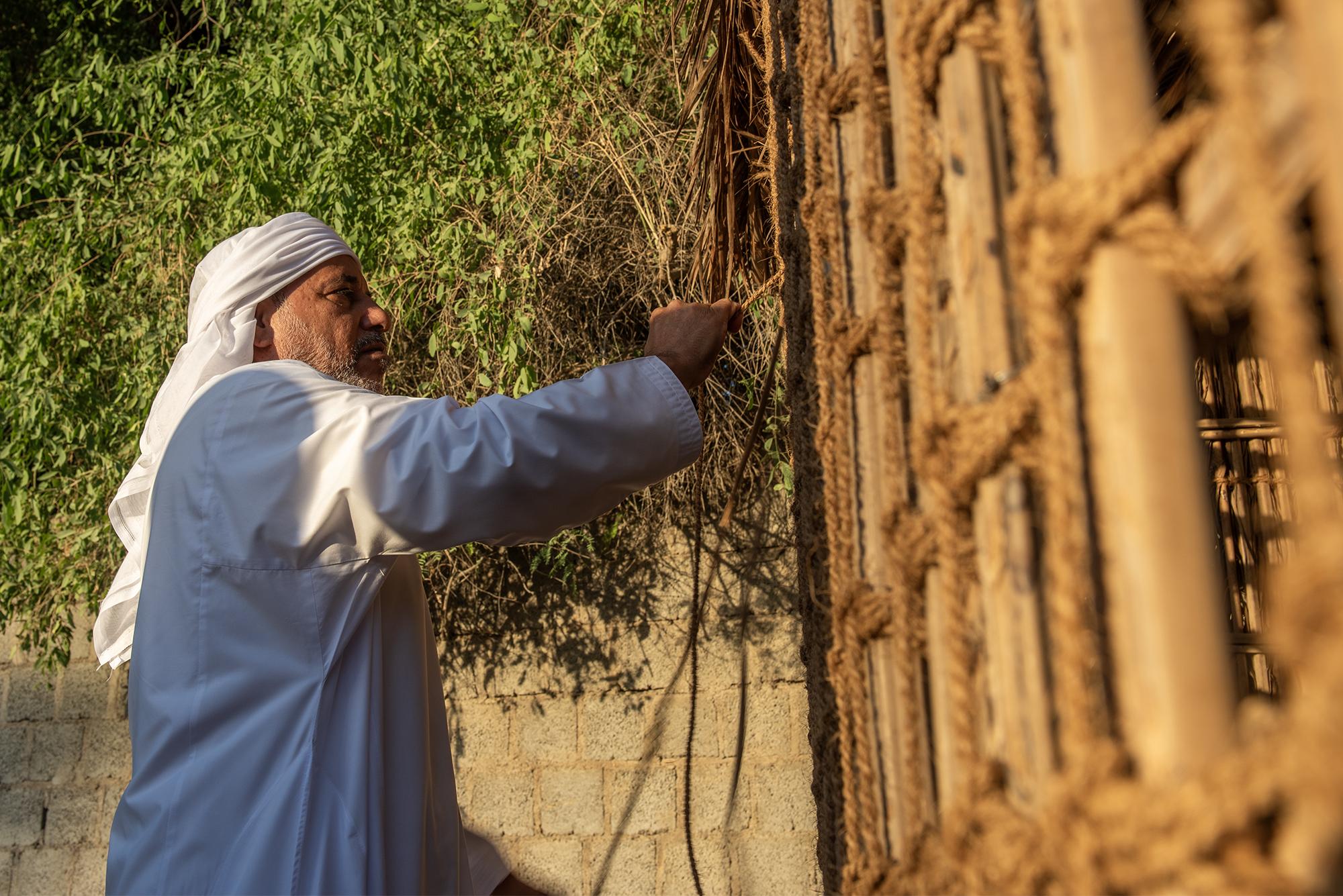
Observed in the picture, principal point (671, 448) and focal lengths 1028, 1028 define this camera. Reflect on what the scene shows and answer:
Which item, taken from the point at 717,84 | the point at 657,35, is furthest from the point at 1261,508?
the point at 657,35

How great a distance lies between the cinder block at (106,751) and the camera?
3629 mm

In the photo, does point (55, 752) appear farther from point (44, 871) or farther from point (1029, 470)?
point (1029, 470)

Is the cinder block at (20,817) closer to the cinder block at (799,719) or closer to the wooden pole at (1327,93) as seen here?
the cinder block at (799,719)

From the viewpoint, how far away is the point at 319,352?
2055 mm

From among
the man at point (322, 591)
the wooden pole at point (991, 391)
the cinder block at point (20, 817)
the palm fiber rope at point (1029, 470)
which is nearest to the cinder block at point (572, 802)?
the man at point (322, 591)

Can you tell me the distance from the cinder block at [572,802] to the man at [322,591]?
1.62m

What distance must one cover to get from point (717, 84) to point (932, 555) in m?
1.61

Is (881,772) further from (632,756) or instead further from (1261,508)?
(632,756)

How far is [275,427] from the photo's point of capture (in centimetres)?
161

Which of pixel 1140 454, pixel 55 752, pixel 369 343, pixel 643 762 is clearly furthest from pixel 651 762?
pixel 1140 454

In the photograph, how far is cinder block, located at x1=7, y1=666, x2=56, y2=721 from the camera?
147 inches

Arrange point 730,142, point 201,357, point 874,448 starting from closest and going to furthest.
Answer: point 874,448, point 201,357, point 730,142

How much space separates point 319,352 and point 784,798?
2041mm

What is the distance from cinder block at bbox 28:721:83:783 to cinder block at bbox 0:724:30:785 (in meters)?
0.04
